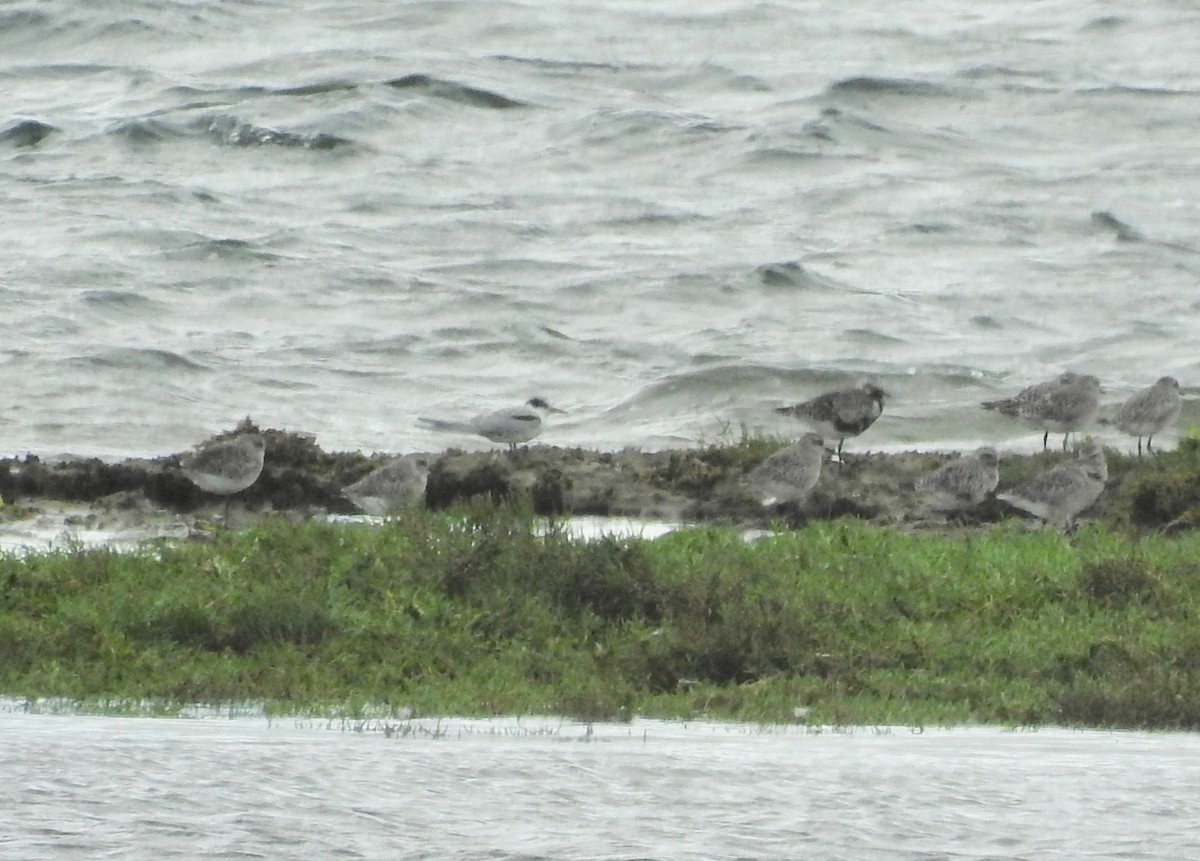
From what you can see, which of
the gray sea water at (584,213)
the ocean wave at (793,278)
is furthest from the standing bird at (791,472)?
the ocean wave at (793,278)

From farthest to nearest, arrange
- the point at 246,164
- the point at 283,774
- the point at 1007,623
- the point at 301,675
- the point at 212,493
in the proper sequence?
1. the point at 246,164
2. the point at 212,493
3. the point at 1007,623
4. the point at 301,675
5. the point at 283,774

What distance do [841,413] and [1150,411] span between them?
88.2 inches

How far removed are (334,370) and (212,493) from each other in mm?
7060

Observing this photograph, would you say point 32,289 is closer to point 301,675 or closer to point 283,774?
point 301,675

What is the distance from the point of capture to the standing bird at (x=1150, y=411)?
15.8m

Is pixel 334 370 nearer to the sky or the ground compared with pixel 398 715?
nearer to the sky

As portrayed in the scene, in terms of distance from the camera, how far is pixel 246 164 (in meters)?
30.1

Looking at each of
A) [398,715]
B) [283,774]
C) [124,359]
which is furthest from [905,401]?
[283,774]

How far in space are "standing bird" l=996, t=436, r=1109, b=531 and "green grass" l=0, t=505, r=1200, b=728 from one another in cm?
142

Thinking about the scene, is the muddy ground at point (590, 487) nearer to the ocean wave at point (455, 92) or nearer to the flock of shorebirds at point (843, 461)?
the flock of shorebirds at point (843, 461)

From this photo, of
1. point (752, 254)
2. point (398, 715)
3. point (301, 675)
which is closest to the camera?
point (398, 715)

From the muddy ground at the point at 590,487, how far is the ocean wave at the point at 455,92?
1706 cm

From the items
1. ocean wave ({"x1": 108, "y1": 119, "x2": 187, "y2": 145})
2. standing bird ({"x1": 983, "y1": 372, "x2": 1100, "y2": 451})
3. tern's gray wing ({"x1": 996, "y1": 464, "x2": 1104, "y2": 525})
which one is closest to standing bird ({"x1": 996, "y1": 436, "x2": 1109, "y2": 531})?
tern's gray wing ({"x1": 996, "y1": 464, "x2": 1104, "y2": 525})

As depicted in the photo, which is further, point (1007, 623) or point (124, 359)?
point (124, 359)
